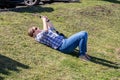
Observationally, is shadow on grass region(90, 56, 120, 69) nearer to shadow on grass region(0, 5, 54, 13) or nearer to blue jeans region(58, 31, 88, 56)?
blue jeans region(58, 31, 88, 56)

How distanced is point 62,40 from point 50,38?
0.33 m

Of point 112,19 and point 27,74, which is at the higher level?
point 27,74

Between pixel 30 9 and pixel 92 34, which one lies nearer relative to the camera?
pixel 92 34

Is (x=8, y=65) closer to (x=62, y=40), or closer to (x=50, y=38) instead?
(x=50, y=38)

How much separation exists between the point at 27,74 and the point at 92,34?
596 centimetres

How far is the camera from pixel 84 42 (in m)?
10.8

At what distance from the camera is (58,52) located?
11.1 metres

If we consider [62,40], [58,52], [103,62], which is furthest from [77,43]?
[103,62]

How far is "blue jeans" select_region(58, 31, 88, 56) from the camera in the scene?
10.8 m

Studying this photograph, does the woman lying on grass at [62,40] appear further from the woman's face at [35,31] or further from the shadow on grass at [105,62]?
the shadow on grass at [105,62]

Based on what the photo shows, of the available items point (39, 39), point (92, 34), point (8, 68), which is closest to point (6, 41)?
point (39, 39)

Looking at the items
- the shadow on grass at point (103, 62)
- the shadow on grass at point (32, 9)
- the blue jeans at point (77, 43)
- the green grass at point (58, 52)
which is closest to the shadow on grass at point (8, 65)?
the green grass at point (58, 52)

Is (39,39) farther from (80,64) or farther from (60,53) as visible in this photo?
(80,64)

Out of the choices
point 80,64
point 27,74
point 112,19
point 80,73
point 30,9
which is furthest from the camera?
point 112,19
